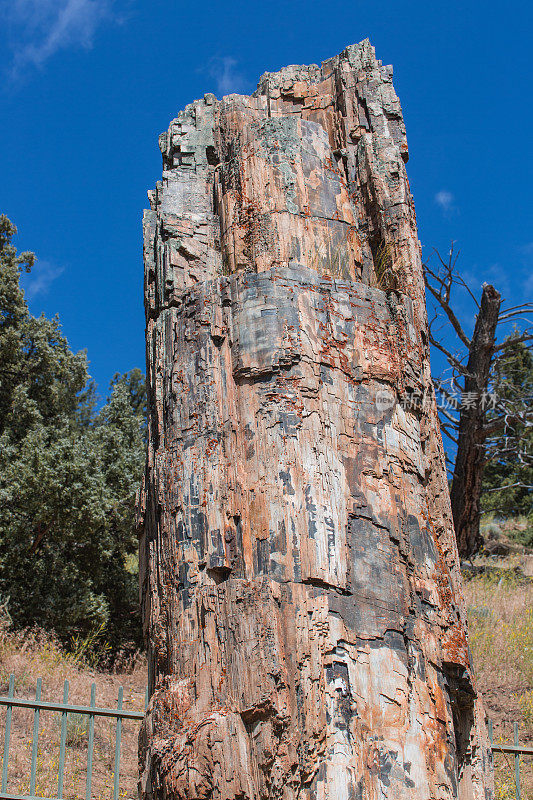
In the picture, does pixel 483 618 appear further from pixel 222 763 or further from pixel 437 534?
pixel 222 763

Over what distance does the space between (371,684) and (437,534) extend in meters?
1.00

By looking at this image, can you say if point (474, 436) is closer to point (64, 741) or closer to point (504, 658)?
point (504, 658)

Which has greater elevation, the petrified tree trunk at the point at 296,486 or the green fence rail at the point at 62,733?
the petrified tree trunk at the point at 296,486

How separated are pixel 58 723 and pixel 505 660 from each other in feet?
15.8

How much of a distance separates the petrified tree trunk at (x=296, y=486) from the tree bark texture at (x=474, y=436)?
8307 mm

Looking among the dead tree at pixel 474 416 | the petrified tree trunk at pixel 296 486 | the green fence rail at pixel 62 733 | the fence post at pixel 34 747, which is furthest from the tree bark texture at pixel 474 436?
the petrified tree trunk at pixel 296 486

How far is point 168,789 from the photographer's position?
279 centimetres

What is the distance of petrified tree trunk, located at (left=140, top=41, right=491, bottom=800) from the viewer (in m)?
2.85

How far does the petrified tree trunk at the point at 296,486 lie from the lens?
2.85 m

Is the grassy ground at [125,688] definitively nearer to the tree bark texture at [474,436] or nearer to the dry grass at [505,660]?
the dry grass at [505,660]

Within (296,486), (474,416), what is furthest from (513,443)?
(296,486)

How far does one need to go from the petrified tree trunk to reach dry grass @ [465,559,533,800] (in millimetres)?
3829

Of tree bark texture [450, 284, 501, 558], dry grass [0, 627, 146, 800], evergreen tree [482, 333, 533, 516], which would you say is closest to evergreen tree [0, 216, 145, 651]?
dry grass [0, 627, 146, 800]

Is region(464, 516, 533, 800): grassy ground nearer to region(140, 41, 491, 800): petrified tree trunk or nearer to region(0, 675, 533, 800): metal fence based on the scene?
region(0, 675, 533, 800): metal fence
